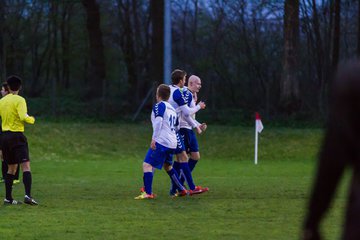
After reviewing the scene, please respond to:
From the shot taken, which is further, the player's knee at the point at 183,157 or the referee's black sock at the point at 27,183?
the player's knee at the point at 183,157

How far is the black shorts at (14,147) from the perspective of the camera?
41.2 feet

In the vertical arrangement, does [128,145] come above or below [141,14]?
below

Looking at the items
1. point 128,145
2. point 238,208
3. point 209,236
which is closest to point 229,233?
point 209,236

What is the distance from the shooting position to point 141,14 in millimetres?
49906

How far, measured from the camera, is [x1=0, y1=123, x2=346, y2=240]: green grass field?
9898mm

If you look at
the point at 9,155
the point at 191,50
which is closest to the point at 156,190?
the point at 9,155

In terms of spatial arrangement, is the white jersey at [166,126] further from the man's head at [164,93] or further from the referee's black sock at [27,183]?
the referee's black sock at [27,183]

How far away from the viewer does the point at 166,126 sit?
1346 cm

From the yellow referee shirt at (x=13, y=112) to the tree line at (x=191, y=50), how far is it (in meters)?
19.5

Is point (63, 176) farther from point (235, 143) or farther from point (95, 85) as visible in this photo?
point (95, 85)

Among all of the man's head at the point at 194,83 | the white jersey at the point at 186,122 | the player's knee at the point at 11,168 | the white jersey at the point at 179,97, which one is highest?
the man's head at the point at 194,83

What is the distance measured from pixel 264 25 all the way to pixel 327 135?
1602 inches

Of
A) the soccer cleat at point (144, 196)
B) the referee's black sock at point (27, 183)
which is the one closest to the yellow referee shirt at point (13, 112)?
the referee's black sock at point (27, 183)

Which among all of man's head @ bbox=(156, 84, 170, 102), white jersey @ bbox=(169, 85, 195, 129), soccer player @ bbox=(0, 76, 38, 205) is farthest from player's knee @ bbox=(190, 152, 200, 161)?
soccer player @ bbox=(0, 76, 38, 205)
